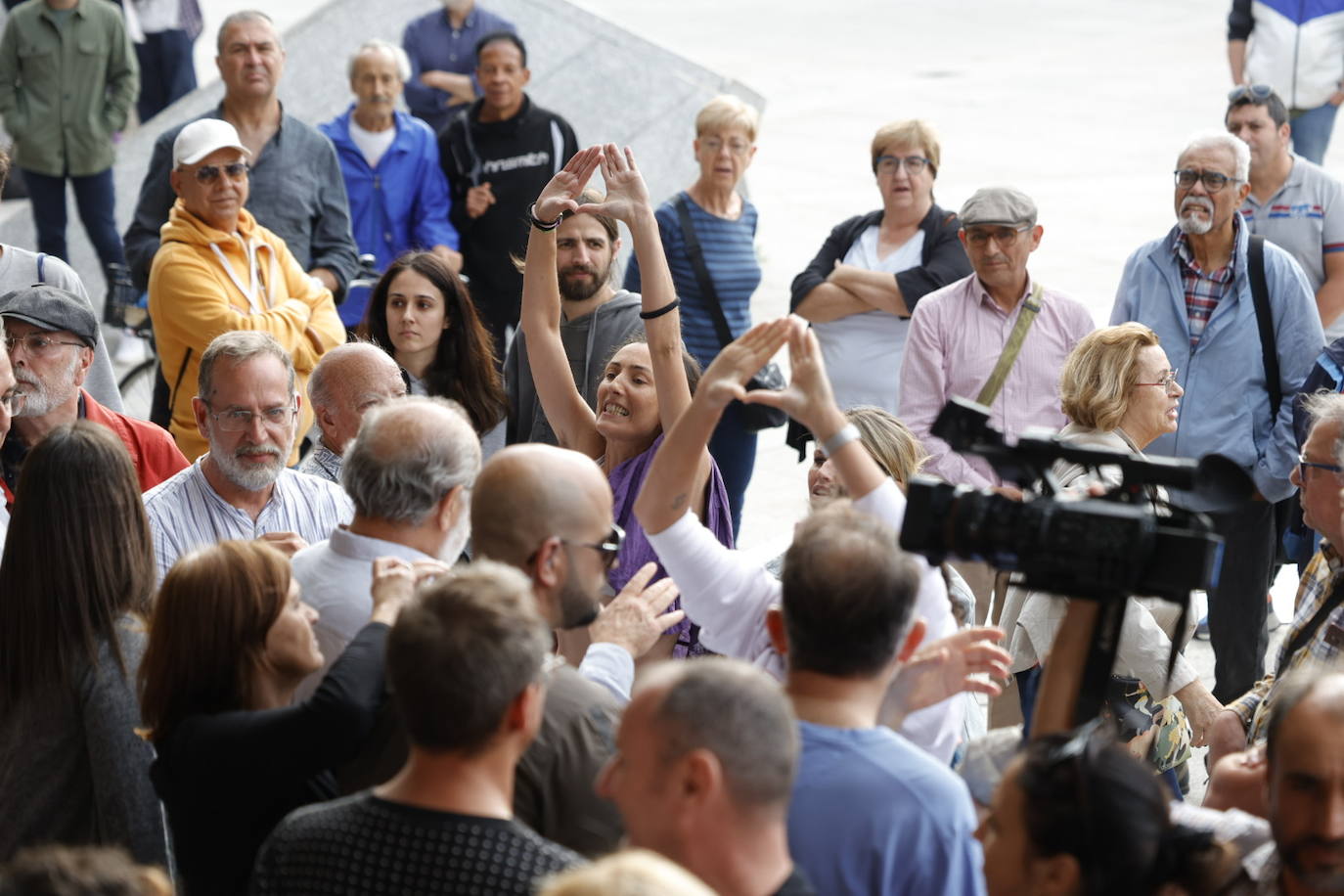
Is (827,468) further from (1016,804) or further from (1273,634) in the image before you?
(1273,634)

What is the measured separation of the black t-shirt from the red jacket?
2.43 m

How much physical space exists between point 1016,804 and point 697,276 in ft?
14.4

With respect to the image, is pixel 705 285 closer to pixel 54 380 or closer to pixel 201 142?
pixel 201 142

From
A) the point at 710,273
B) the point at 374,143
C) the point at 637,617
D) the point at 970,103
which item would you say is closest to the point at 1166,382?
the point at 710,273

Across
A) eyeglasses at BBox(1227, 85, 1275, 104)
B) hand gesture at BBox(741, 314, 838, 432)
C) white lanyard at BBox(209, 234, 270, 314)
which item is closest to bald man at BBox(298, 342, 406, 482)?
white lanyard at BBox(209, 234, 270, 314)

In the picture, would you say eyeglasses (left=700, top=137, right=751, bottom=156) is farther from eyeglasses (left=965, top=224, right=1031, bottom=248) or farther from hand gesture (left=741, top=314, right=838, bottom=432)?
hand gesture (left=741, top=314, right=838, bottom=432)

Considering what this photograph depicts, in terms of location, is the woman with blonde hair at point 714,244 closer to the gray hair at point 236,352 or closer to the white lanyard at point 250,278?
the white lanyard at point 250,278

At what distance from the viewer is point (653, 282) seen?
14.2ft

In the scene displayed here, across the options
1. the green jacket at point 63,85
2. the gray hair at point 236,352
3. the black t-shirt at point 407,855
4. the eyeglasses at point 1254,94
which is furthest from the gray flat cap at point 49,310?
the green jacket at point 63,85

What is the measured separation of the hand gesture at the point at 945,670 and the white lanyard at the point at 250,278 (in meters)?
3.38

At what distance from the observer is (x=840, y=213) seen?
513 inches

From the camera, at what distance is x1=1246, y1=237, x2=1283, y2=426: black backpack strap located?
5691 mm

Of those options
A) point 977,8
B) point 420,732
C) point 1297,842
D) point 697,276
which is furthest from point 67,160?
point 977,8

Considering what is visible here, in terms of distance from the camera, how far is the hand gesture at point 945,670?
3072 mm
